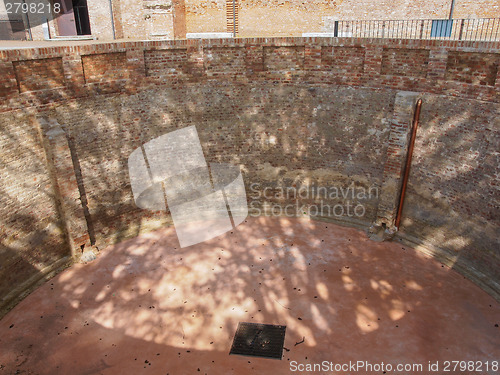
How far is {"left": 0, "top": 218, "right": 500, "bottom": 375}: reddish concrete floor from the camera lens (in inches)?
282

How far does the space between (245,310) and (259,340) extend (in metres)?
0.89

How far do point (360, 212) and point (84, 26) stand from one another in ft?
50.2

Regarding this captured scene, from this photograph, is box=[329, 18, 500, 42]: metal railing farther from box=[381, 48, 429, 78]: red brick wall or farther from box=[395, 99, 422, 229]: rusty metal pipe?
box=[395, 99, 422, 229]: rusty metal pipe

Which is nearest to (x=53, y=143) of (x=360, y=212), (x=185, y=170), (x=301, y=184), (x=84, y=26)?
(x=185, y=170)

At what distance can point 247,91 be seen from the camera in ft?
36.4

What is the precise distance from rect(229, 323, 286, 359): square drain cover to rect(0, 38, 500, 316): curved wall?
472 cm

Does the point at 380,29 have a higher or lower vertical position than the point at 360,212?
higher

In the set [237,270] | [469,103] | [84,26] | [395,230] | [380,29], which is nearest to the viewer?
[469,103]

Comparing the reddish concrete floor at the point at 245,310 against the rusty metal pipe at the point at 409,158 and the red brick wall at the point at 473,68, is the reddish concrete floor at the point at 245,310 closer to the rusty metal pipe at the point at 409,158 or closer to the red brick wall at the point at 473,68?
the rusty metal pipe at the point at 409,158

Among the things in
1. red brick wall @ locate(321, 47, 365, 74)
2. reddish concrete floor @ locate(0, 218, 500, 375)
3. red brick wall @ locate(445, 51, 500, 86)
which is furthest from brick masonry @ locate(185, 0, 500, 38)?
reddish concrete floor @ locate(0, 218, 500, 375)

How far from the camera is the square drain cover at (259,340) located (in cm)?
728

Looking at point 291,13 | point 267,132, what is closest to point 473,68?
point 267,132

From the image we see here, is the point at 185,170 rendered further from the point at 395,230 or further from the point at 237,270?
the point at 395,230

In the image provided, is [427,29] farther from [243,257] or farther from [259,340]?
[259,340]
